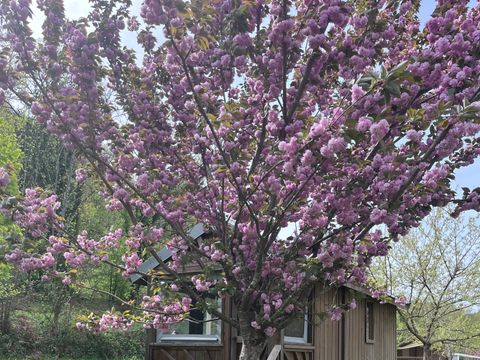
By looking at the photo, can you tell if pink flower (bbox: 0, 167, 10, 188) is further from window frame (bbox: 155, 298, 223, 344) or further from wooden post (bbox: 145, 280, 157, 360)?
wooden post (bbox: 145, 280, 157, 360)

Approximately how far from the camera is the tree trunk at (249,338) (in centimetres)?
489

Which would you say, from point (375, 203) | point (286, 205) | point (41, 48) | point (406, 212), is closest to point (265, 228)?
point (286, 205)

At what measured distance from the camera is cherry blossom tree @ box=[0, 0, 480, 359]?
4090 mm

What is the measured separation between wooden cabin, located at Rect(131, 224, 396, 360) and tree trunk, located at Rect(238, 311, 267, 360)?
293cm

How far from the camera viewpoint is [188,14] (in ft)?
12.8

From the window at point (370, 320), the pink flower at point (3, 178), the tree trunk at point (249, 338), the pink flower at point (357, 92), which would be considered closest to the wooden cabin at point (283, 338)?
the window at point (370, 320)

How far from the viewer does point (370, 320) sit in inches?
513

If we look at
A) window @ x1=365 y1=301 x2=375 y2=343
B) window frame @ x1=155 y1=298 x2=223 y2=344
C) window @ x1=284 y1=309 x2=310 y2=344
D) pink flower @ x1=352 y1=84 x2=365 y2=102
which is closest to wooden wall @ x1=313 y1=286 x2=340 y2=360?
window @ x1=284 y1=309 x2=310 y2=344

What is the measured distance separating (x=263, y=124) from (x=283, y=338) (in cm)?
485

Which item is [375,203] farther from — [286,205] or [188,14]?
[188,14]

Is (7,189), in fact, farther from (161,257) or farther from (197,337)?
(197,337)

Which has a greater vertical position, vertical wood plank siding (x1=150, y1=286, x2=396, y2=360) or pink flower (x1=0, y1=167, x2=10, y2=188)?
pink flower (x1=0, y1=167, x2=10, y2=188)

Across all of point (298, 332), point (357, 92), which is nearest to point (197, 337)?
point (298, 332)

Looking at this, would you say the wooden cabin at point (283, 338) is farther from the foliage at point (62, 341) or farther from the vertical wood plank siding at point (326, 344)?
the foliage at point (62, 341)
